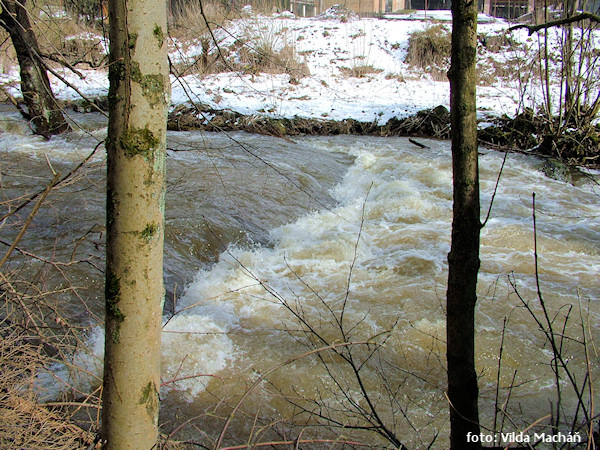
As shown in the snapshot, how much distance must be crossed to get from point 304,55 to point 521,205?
12.2m

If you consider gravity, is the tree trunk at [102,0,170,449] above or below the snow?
below

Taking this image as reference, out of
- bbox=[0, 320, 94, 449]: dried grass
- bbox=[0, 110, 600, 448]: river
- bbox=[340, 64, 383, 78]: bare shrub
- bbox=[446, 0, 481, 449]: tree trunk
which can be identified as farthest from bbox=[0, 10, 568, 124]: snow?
bbox=[0, 320, 94, 449]: dried grass

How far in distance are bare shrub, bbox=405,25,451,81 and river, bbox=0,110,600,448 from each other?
9253mm

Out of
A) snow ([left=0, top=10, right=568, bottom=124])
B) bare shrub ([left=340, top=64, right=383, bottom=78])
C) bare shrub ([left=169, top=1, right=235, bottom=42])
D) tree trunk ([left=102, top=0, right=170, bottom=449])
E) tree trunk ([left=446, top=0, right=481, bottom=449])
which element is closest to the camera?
tree trunk ([left=102, top=0, right=170, bottom=449])

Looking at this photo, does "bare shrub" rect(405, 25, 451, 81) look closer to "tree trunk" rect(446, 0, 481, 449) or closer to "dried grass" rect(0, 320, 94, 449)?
"tree trunk" rect(446, 0, 481, 449)

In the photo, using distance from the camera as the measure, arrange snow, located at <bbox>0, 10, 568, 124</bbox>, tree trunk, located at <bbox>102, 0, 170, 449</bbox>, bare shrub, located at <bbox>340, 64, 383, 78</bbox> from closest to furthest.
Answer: tree trunk, located at <bbox>102, 0, 170, 449</bbox>, snow, located at <bbox>0, 10, 568, 124</bbox>, bare shrub, located at <bbox>340, 64, 383, 78</bbox>

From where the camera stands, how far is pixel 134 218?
1.38m

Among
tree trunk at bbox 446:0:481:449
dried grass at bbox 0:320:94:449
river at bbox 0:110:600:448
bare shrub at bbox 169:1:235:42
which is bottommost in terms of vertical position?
river at bbox 0:110:600:448

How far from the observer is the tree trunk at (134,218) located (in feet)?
4.33

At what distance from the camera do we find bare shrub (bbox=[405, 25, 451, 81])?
17.6m

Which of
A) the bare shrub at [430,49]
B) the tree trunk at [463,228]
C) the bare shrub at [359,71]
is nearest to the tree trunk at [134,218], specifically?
the tree trunk at [463,228]

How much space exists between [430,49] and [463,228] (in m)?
18.4

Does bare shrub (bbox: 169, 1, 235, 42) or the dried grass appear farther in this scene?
bare shrub (bbox: 169, 1, 235, 42)

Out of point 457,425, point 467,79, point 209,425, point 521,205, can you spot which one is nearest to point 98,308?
point 209,425
